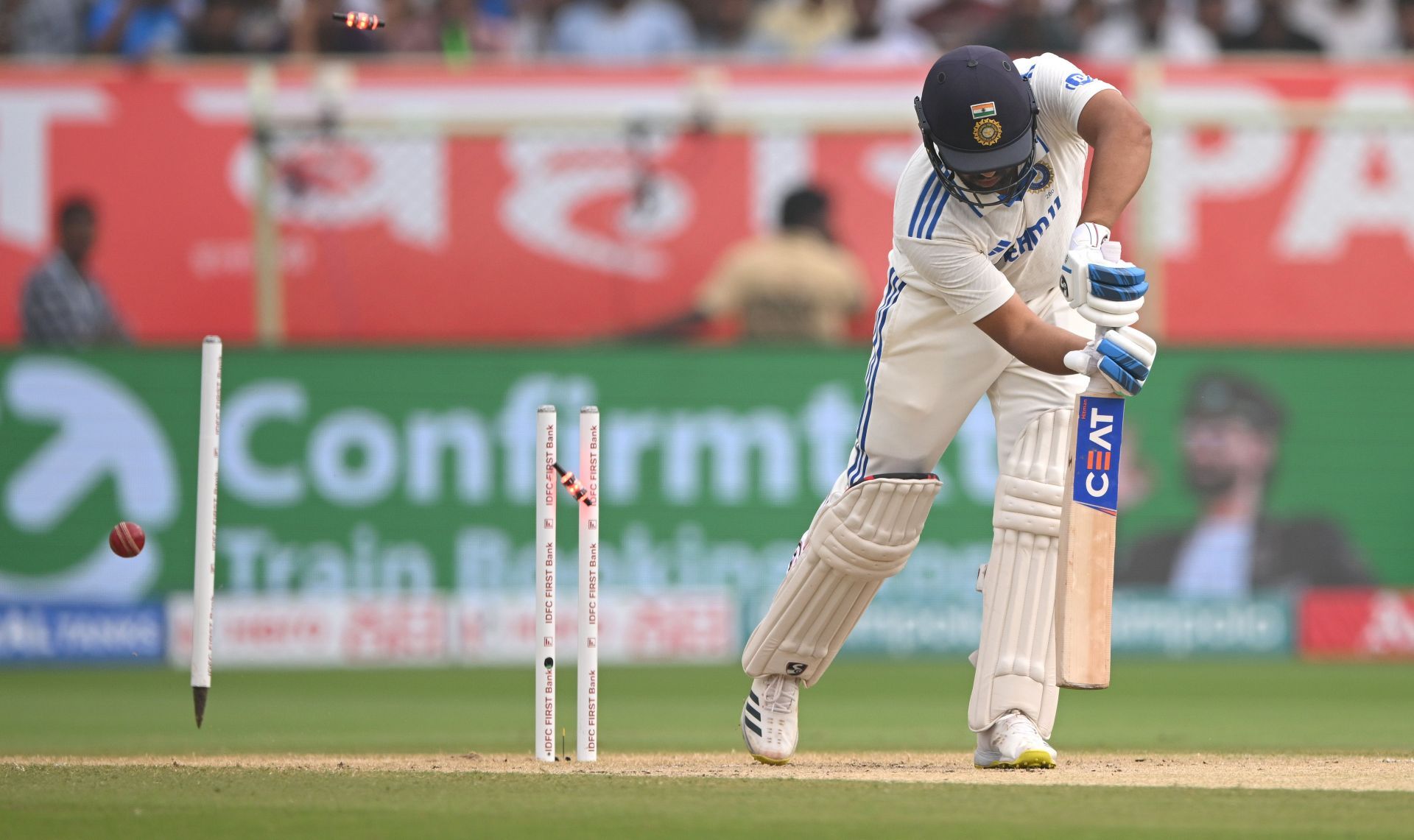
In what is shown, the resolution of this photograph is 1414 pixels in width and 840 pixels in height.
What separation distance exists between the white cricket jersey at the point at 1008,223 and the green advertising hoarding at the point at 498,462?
4308mm

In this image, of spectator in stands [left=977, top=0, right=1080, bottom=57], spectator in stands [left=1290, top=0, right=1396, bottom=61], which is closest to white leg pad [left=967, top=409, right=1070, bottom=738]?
spectator in stands [left=977, top=0, right=1080, bottom=57]

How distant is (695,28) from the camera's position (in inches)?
492

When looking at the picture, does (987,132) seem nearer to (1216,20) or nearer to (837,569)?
(837,569)

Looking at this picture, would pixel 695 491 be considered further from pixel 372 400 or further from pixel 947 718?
pixel 947 718

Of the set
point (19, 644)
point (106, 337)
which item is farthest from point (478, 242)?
point (19, 644)

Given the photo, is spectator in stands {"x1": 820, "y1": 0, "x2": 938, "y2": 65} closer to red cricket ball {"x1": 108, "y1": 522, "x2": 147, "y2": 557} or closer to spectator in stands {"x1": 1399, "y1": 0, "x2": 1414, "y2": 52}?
spectator in stands {"x1": 1399, "y1": 0, "x2": 1414, "y2": 52}

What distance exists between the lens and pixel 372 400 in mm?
9883

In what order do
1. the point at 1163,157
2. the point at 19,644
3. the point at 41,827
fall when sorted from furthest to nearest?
the point at 1163,157 < the point at 19,644 < the point at 41,827

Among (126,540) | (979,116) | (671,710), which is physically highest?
→ (979,116)

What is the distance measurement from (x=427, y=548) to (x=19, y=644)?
77.6 inches

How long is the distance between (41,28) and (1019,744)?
910 centimetres

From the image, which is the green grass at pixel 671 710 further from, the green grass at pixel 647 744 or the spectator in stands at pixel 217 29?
the spectator in stands at pixel 217 29

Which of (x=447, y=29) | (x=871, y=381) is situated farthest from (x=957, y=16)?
(x=871, y=381)

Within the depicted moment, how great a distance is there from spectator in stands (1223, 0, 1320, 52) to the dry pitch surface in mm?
7160
